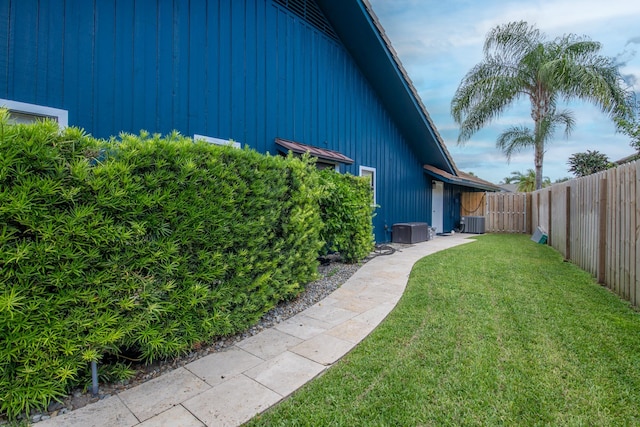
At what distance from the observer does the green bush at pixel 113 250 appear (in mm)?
2000

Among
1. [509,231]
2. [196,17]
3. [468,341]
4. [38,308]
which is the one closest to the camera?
[38,308]

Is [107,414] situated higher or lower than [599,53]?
lower

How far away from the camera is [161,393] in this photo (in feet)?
7.79

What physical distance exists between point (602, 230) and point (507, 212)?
456 inches

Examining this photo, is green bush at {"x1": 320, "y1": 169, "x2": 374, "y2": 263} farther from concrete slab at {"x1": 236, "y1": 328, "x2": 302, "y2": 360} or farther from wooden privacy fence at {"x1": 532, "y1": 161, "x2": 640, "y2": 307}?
wooden privacy fence at {"x1": 532, "y1": 161, "x2": 640, "y2": 307}

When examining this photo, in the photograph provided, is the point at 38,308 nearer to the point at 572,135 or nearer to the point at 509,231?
the point at 509,231

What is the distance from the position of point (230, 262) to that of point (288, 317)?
4.14ft

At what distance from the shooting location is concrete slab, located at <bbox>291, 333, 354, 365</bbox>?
114 inches

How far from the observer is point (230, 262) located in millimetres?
3193

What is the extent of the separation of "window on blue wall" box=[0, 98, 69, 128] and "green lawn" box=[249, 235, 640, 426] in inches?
160

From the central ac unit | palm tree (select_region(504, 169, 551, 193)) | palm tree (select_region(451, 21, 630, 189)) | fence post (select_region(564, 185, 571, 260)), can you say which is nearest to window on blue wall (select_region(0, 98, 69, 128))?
fence post (select_region(564, 185, 571, 260))

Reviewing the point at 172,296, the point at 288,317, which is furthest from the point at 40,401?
the point at 288,317

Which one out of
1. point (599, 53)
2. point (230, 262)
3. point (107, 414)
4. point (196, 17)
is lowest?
point (107, 414)

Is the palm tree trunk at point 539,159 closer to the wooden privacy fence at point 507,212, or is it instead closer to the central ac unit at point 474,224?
the wooden privacy fence at point 507,212
